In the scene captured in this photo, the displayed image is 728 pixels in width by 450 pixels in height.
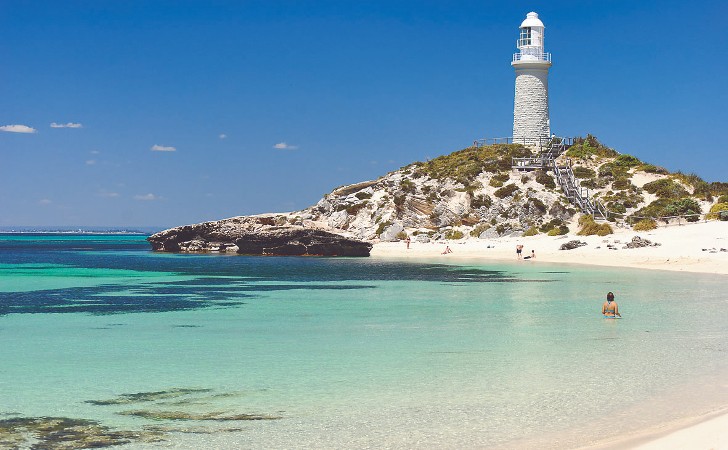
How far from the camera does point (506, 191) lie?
2625 inches

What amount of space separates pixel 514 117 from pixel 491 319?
57.6m

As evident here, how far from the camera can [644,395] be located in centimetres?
1158

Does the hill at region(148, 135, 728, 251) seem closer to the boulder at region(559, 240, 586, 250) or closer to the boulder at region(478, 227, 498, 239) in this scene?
the boulder at region(478, 227, 498, 239)

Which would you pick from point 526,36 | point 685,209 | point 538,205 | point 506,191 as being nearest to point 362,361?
point 685,209

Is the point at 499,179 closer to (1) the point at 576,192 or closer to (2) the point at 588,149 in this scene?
(1) the point at 576,192

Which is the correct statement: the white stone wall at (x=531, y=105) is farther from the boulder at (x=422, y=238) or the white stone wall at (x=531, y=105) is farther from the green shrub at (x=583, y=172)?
the boulder at (x=422, y=238)

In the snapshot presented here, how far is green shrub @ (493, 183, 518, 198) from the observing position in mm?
66562

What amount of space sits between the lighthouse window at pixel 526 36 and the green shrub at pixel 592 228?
69.8ft

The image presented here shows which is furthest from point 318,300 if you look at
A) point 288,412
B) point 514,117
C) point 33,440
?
point 514,117

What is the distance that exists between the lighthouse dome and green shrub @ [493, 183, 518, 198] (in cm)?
1600

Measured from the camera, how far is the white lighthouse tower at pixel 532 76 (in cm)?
7169

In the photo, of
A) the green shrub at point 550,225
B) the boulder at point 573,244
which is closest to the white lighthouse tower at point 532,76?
the green shrub at point 550,225

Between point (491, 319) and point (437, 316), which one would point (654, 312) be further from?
point (437, 316)

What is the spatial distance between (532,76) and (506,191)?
1293 centimetres
